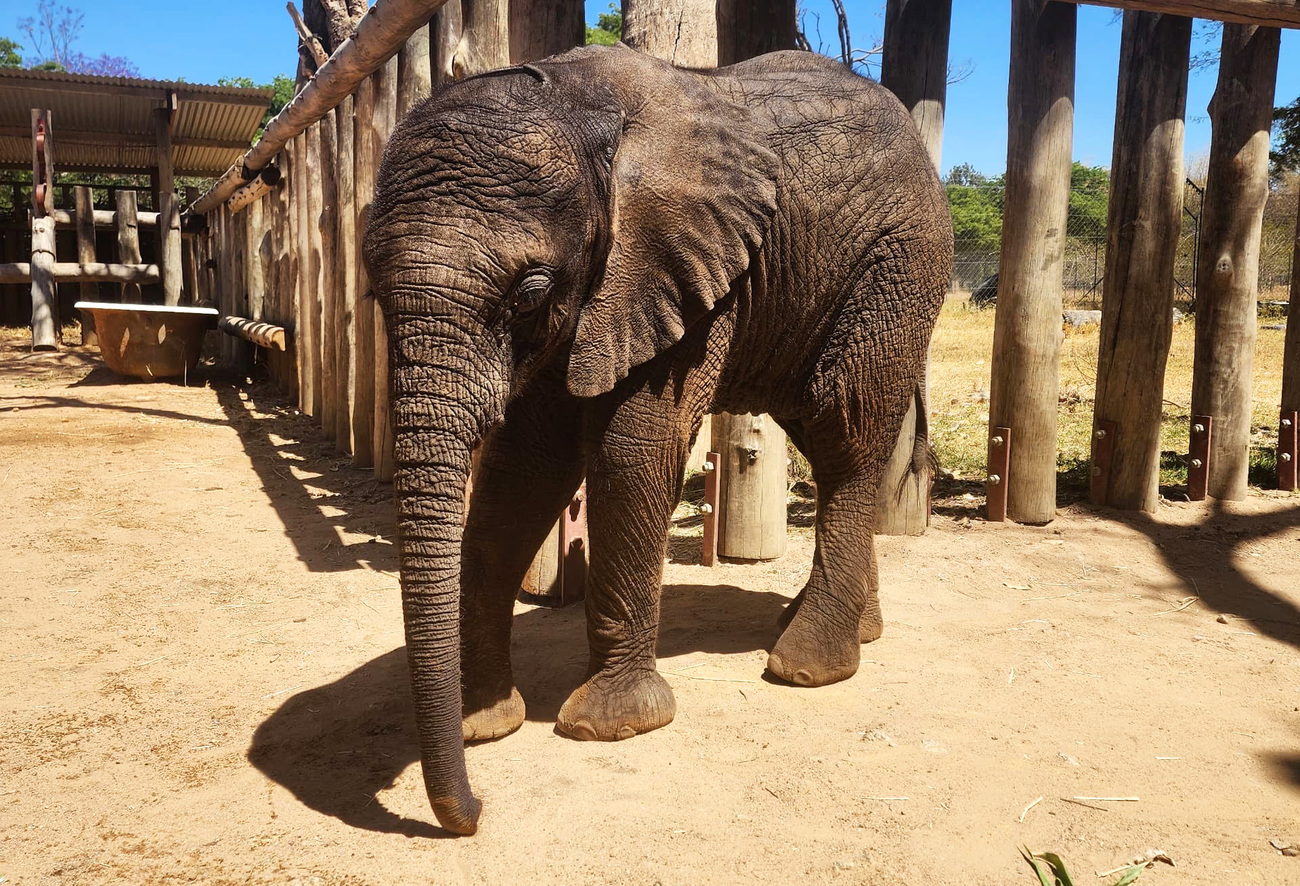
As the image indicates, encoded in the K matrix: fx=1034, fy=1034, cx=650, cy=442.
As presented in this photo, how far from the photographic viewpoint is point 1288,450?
723 centimetres

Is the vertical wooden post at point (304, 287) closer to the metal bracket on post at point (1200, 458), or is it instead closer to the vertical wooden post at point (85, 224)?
the vertical wooden post at point (85, 224)

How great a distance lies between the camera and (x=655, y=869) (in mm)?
2814

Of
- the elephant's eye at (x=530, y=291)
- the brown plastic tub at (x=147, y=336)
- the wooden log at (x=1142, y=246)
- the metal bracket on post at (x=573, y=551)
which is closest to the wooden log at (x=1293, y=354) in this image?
the wooden log at (x=1142, y=246)

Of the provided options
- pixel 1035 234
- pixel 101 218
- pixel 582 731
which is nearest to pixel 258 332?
pixel 101 218

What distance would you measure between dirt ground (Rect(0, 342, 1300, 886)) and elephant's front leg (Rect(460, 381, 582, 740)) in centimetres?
16

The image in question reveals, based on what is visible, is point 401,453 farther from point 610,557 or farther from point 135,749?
point 135,749

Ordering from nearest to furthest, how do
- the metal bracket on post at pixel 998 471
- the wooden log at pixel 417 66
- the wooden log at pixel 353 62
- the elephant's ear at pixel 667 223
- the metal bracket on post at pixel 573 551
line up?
the elephant's ear at pixel 667 223 → the metal bracket on post at pixel 573 551 → the wooden log at pixel 353 62 → the metal bracket on post at pixel 998 471 → the wooden log at pixel 417 66

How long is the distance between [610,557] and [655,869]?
3.42 feet

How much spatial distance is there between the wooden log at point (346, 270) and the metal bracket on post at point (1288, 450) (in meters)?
6.76

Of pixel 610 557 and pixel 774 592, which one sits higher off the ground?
pixel 610 557

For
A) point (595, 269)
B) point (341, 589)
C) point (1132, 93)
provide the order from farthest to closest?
point (1132, 93), point (341, 589), point (595, 269)

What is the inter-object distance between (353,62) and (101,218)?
1095cm

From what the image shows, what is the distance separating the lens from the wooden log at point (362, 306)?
7.33 m

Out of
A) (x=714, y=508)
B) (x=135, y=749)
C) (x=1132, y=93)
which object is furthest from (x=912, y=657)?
(x=1132, y=93)
